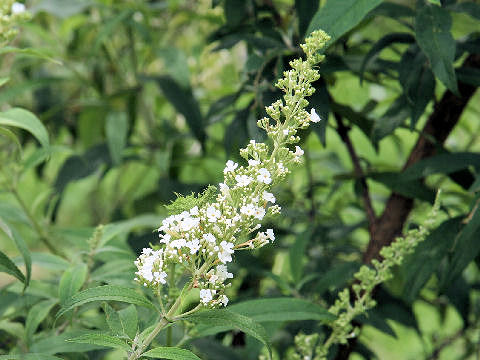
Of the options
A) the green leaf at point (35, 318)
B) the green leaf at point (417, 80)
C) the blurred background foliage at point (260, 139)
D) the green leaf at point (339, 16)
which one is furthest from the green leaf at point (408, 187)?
the green leaf at point (35, 318)

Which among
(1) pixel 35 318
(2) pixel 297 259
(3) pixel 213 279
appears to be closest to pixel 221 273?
(3) pixel 213 279

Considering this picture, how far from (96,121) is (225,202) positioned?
3.58ft

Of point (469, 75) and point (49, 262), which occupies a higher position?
point (469, 75)

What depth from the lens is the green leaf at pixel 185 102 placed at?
1340mm

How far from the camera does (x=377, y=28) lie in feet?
4.60

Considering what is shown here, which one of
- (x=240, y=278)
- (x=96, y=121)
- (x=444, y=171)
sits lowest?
(x=444, y=171)

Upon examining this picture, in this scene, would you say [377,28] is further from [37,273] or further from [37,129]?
[37,273]

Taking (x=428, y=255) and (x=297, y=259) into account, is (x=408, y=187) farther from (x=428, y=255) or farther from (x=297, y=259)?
(x=297, y=259)

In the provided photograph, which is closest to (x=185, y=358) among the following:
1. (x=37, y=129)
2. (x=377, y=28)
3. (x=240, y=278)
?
(x=37, y=129)

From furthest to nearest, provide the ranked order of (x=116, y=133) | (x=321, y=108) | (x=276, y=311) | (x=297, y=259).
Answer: (x=116, y=133) → (x=297, y=259) → (x=321, y=108) → (x=276, y=311)

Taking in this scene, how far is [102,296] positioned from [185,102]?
856mm

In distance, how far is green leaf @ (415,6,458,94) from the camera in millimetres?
794

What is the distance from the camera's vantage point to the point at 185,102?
1396mm

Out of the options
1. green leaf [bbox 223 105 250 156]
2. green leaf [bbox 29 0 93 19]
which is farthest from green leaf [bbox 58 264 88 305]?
green leaf [bbox 29 0 93 19]
